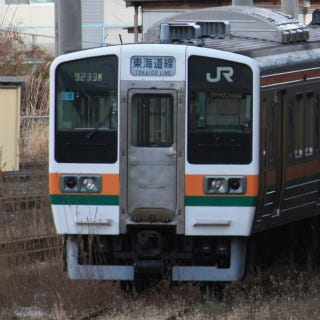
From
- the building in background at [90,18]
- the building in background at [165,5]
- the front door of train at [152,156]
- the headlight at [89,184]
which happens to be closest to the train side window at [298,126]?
the front door of train at [152,156]

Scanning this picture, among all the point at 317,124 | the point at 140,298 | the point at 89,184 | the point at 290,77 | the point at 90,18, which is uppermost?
the point at 290,77

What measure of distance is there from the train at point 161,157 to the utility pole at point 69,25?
5.27ft

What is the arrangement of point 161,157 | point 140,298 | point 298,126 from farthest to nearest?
point 298,126 → point 140,298 → point 161,157

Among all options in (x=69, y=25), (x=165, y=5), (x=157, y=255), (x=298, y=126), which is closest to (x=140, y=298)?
(x=157, y=255)

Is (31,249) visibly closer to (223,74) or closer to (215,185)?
(215,185)

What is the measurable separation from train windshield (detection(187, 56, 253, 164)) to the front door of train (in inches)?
7.2

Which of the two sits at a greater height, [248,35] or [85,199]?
[248,35]

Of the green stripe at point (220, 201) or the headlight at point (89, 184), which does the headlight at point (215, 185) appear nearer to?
the green stripe at point (220, 201)

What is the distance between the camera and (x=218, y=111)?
31.7 ft

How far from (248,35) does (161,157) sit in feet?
8.28

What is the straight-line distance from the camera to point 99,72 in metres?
9.76

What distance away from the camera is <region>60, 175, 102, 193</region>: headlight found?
31.7 ft

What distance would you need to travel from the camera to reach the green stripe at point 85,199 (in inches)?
379

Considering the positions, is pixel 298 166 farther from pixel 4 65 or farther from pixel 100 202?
pixel 4 65
